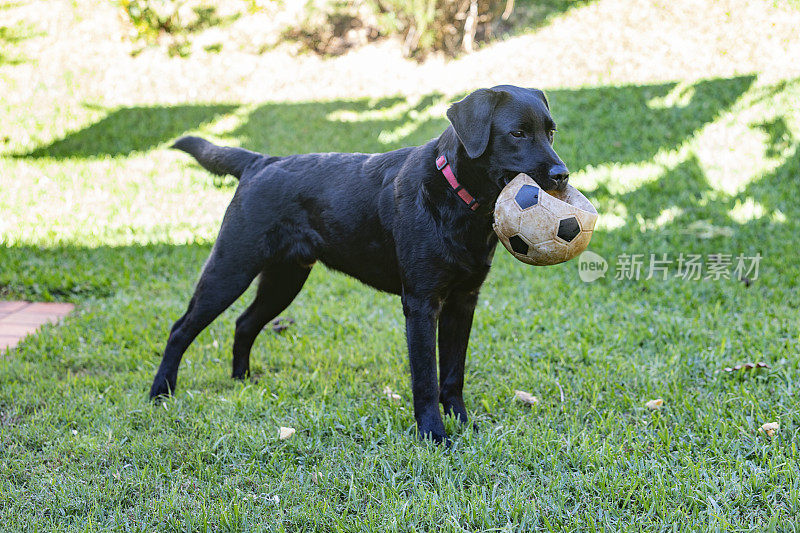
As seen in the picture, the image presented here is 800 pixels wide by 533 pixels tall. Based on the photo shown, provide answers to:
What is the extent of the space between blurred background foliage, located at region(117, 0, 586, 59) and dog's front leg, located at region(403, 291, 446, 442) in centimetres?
897

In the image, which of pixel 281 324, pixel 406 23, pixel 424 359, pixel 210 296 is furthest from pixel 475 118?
pixel 406 23

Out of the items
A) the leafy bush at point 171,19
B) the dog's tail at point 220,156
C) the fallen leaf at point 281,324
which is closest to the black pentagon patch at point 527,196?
the dog's tail at point 220,156

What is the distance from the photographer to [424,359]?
9.78 ft

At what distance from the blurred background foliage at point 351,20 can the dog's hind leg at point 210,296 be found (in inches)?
335

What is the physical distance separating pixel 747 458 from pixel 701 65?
7.43 metres

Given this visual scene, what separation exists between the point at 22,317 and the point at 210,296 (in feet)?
7.62

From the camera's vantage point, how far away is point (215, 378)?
3.87 metres

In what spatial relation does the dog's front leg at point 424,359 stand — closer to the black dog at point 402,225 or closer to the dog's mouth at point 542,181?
the black dog at point 402,225

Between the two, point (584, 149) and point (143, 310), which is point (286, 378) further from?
point (584, 149)

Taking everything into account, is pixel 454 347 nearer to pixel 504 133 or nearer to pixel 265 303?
pixel 504 133

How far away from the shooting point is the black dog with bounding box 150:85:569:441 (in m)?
2.79

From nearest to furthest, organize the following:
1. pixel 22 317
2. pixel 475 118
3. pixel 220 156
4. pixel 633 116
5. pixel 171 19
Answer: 1. pixel 475 118
2. pixel 220 156
3. pixel 22 317
4. pixel 633 116
5. pixel 171 19

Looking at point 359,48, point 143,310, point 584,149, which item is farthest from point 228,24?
point 143,310

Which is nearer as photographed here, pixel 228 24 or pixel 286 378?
pixel 286 378
